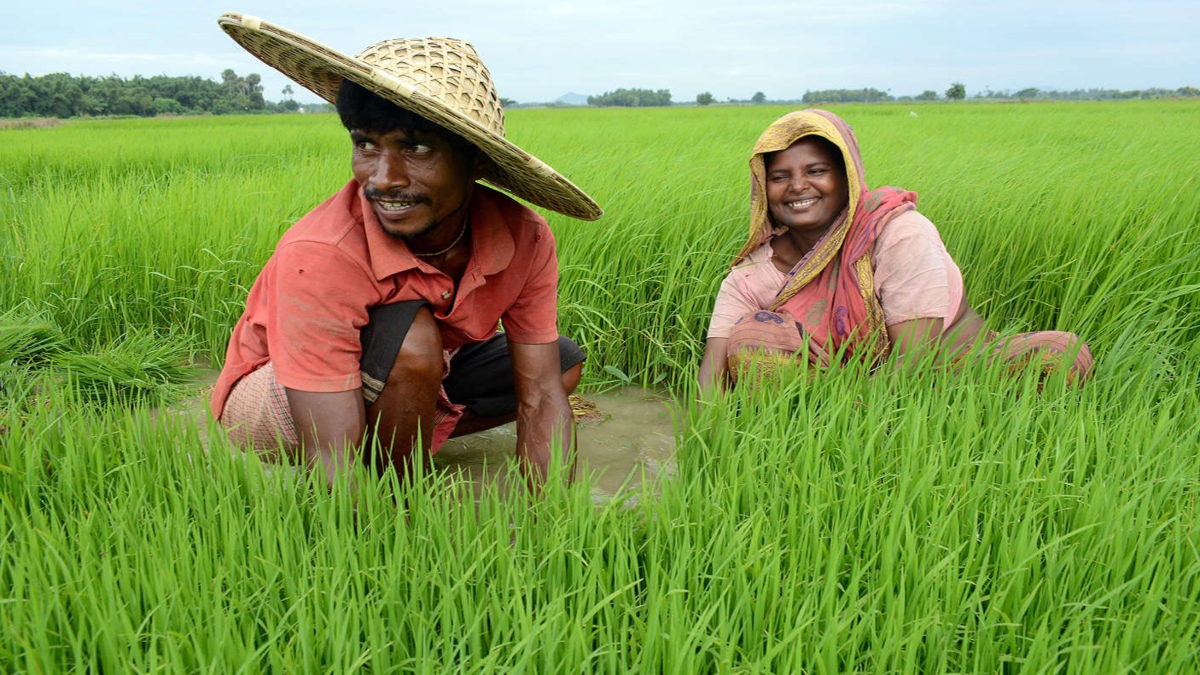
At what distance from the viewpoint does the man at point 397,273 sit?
1780mm

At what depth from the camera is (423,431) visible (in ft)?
6.99

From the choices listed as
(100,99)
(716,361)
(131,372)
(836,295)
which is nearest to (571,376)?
(716,361)

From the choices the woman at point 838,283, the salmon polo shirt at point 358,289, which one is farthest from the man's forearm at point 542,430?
the woman at point 838,283

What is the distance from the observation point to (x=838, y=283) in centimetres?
262

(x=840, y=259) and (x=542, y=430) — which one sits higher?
(x=840, y=259)

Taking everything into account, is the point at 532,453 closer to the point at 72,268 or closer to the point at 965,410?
the point at 965,410

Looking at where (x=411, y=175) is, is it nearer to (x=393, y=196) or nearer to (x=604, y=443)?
(x=393, y=196)

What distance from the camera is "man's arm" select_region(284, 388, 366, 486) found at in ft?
6.00

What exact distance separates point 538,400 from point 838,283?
3.39 ft

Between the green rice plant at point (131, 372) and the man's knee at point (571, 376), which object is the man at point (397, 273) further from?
the green rice plant at point (131, 372)

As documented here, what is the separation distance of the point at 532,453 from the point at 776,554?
97 cm

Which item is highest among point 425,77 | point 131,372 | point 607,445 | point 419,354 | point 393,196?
point 425,77

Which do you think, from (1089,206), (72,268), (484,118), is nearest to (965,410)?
(484,118)

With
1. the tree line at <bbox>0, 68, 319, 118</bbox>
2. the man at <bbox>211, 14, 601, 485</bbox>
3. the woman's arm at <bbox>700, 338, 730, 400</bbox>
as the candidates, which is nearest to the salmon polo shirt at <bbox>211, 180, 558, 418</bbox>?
the man at <bbox>211, 14, 601, 485</bbox>
